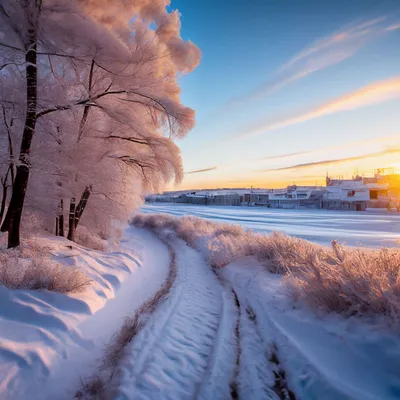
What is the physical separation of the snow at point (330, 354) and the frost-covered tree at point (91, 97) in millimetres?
5378

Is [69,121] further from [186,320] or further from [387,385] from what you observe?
[387,385]

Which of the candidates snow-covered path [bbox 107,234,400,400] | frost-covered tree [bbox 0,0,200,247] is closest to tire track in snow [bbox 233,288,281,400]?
snow-covered path [bbox 107,234,400,400]

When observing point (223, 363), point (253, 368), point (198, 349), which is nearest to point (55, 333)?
point (198, 349)

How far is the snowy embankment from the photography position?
2.40 m

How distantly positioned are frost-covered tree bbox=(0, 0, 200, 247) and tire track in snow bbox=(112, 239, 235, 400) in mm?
4129

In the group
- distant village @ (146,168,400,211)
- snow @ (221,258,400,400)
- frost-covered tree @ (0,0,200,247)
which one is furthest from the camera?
distant village @ (146,168,400,211)

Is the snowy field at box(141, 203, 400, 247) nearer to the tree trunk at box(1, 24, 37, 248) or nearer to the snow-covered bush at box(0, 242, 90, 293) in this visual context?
the snow-covered bush at box(0, 242, 90, 293)

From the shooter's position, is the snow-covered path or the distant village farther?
the distant village

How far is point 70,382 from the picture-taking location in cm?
250

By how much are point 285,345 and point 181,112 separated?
18.9 ft

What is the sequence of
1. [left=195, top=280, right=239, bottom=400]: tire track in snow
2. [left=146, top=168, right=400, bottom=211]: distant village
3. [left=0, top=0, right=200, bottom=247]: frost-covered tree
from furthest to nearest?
[left=146, top=168, right=400, bottom=211]: distant village
[left=0, top=0, right=200, bottom=247]: frost-covered tree
[left=195, top=280, right=239, bottom=400]: tire track in snow

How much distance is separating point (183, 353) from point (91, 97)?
19.1ft

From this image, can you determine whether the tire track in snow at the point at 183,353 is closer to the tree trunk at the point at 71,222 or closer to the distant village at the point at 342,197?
the tree trunk at the point at 71,222

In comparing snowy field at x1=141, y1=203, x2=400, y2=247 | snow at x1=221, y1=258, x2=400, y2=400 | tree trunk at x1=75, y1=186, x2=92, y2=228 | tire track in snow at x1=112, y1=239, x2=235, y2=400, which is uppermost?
tree trunk at x1=75, y1=186, x2=92, y2=228
